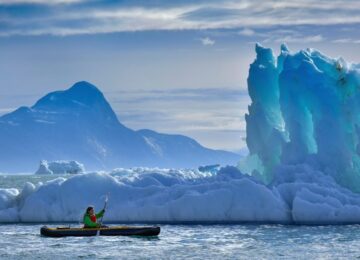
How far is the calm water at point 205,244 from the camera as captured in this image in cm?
2844

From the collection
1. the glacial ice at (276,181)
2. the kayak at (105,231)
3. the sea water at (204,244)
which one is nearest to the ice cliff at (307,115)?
the glacial ice at (276,181)

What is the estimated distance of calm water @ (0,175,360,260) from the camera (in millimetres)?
28438

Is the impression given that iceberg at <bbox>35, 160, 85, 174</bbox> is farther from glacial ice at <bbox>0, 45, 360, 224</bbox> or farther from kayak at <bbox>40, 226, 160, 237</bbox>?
kayak at <bbox>40, 226, 160, 237</bbox>

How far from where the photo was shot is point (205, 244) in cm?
3094

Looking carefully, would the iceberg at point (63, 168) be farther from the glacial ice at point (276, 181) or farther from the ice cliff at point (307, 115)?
the glacial ice at point (276, 181)

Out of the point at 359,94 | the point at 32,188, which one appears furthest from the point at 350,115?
the point at 32,188

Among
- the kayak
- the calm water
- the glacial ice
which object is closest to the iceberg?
the glacial ice

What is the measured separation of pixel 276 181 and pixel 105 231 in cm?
873

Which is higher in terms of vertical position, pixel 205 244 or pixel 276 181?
pixel 276 181

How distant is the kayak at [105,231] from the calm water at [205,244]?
0.25 m

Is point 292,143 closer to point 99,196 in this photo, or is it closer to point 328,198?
point 328,198

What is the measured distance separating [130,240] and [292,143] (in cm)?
1057

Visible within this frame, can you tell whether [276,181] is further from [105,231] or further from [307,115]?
[105,231]

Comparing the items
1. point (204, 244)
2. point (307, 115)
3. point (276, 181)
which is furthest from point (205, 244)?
point (307, 115)
